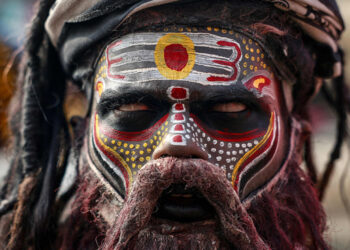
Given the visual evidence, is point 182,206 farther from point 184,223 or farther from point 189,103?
point 189,103

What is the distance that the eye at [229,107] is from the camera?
6.14 feet

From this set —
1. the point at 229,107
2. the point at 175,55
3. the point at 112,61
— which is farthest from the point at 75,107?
the point at 229,107

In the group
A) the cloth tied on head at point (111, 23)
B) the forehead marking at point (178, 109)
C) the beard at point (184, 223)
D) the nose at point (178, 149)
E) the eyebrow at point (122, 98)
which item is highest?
the cloth tied on head at point (111, 23)

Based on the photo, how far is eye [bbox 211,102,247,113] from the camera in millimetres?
1870

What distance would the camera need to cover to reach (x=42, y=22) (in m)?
2.31

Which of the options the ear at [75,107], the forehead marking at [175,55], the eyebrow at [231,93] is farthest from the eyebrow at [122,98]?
the ear at [75,107]

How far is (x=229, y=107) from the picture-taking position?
6.16 ft

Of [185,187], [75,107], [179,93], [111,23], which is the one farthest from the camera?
[75,107]

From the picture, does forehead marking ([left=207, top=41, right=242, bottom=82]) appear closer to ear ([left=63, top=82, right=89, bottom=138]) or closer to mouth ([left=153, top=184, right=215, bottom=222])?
mouth ([left=153, top=184, right=215, bottom=222])

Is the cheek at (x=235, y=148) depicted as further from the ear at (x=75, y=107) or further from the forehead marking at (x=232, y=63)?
the ear at (x=75, y=107)

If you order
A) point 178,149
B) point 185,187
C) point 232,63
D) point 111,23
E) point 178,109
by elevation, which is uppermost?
point 111,23

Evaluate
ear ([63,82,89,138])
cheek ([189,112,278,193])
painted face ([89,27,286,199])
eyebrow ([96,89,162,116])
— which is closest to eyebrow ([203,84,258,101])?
painted face ([89,27,286,199])

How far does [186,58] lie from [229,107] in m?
0.28

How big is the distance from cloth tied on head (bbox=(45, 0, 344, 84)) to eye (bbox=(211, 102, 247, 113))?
46cm
